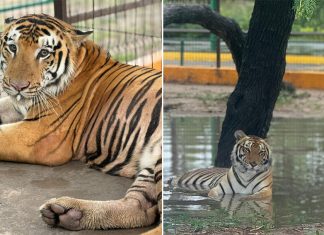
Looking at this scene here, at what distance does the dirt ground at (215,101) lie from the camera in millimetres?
4145

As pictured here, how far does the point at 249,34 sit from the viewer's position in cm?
393

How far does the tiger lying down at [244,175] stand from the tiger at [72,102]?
0.93 m

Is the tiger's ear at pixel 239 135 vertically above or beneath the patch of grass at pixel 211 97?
beneath

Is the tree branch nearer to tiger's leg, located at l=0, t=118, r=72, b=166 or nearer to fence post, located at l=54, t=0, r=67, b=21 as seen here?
fence post, located at l=54, t=0, r=67, b=21

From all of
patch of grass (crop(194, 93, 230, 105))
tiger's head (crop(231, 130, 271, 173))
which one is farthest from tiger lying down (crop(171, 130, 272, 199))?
patch of grass (crop(194, 93, 230, 105))

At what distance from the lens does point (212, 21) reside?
13.5 feet

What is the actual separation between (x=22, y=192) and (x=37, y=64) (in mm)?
529

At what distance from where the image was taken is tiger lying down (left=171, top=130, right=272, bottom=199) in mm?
3777

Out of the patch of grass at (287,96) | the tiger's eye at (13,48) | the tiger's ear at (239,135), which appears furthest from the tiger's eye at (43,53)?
the patch of grass at (287,96)

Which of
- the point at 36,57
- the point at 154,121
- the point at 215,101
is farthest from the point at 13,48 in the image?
the point at 215,101

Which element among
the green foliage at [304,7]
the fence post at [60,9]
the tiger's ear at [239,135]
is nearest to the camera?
the fence post at [60,9]

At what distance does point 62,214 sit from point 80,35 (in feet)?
2.98

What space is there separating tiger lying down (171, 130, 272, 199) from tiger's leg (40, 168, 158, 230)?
132cm

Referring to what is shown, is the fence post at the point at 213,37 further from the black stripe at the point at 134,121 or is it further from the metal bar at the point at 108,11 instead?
the black stripe at the point at 134,121
